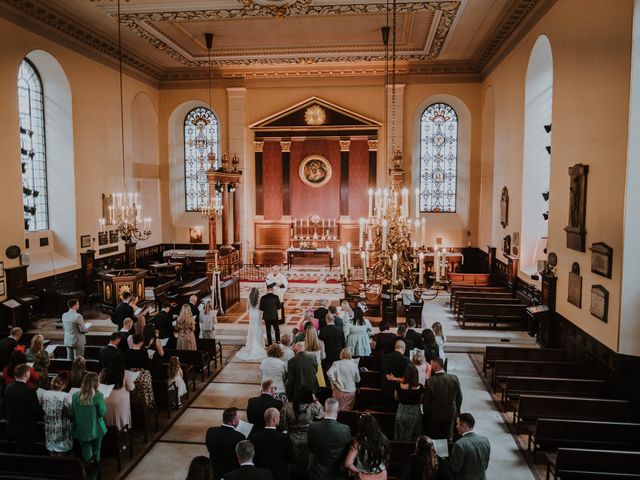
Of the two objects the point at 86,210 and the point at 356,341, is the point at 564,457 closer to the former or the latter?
the point at 356,341

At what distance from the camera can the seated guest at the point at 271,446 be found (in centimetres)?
561

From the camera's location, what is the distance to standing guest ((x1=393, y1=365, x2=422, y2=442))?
7117mm

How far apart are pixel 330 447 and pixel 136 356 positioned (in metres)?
4.16

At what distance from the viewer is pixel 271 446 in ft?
18.4

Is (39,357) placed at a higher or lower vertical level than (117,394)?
higher

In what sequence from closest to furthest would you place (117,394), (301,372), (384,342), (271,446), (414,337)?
(271,446)
(117,394)
(301,372)
(384,342)
(414,337)

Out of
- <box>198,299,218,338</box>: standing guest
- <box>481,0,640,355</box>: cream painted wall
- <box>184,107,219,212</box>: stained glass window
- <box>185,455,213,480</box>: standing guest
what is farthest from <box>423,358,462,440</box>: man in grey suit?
<box>184,107,219,212</box>: stained glass window

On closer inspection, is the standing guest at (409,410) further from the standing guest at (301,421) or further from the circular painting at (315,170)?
the circular painting at (315,170)

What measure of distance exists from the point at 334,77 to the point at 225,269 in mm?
9681

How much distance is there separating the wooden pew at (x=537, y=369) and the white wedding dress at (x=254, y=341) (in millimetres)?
5160

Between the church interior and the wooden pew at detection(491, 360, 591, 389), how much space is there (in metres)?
0.04

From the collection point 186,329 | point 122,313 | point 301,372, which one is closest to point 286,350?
point 301,372

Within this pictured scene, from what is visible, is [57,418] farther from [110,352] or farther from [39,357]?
[39,357]

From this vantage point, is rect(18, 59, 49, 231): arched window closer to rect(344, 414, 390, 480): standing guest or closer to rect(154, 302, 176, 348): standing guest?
rect(154, 302, 176, 348): standing guest
